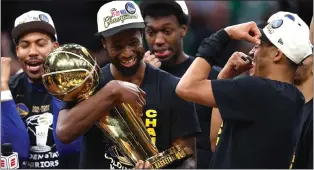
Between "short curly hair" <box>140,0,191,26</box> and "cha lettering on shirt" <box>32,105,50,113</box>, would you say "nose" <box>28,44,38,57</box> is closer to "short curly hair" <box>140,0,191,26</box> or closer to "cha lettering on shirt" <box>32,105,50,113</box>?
"cha lettering on shirt" <box>32,105,50,113</box>

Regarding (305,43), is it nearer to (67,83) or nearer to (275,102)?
(275,102)

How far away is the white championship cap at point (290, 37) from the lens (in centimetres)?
301

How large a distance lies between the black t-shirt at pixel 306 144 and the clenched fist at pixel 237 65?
1.40 feet

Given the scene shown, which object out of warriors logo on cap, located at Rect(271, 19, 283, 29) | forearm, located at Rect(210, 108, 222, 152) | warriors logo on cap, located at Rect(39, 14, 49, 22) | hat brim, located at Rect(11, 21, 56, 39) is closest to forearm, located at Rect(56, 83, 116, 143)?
forearm, located at Rect(210, 108, 222, 152)

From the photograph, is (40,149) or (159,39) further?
(159,39)

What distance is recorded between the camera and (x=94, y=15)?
16.2 ft

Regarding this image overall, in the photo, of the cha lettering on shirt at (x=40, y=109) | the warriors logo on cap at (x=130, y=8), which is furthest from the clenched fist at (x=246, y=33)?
the cha lettering on shirt at (x=40, y=109)

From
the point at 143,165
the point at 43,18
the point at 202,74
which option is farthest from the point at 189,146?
the point at 43,18

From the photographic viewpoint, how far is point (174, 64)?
13.3 ft

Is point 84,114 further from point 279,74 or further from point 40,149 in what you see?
point 279,74

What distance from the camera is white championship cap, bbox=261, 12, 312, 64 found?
3.01 m

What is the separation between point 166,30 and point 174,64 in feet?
0.72

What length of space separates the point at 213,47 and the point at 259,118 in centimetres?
40

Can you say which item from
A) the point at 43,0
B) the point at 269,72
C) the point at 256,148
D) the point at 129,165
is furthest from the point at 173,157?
the point at 43,0
